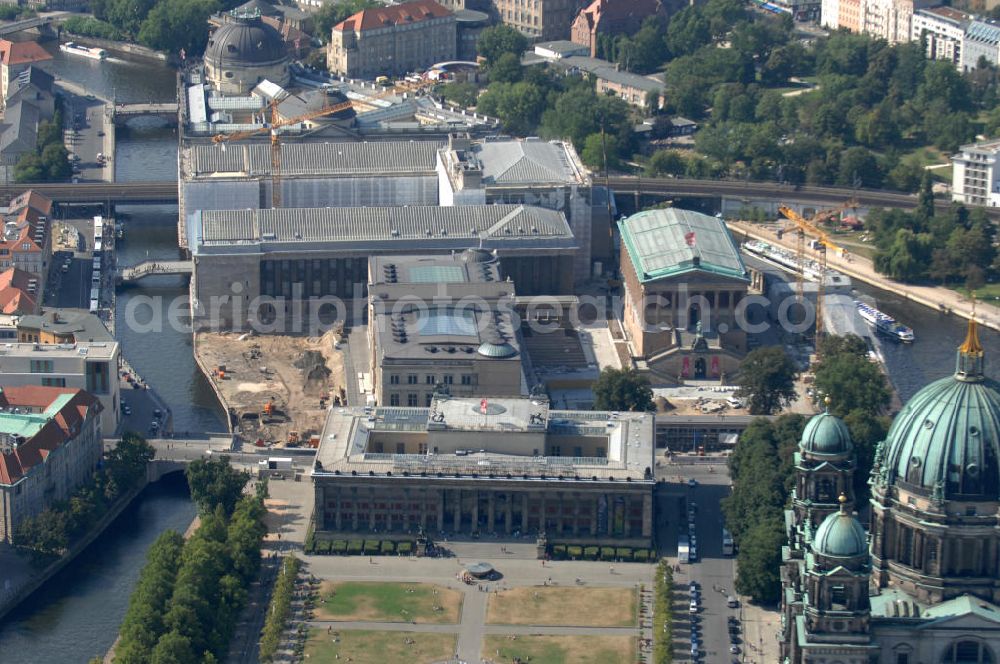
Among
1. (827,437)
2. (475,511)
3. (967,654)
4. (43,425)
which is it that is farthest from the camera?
(43,425)

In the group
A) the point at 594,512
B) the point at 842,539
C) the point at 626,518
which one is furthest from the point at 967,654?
the point at 594,512

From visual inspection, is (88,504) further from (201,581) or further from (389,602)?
(389,602)

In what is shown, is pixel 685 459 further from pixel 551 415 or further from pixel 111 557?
pixel 111 557

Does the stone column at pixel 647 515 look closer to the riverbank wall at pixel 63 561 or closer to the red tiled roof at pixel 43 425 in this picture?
the riverbank wall at pixel 63 561

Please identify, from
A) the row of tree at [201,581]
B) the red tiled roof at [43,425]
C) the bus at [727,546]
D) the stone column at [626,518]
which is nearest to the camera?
the row of tree at [201,581]

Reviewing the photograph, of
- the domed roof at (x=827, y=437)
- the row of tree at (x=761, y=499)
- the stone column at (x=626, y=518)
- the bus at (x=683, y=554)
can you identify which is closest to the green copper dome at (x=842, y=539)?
the domed roof at (x=827, y=437)
